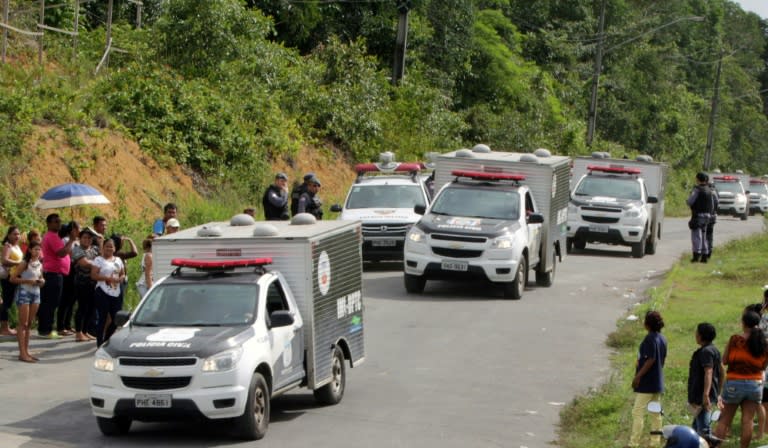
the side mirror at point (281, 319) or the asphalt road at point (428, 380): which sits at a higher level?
the side mirror at point (281, 319)

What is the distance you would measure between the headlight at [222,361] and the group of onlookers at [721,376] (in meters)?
3.65

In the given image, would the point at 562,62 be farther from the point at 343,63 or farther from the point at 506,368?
the point at 506,368

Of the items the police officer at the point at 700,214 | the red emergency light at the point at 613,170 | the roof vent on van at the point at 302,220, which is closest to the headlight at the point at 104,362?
the roof vent on van at the point at 302,220

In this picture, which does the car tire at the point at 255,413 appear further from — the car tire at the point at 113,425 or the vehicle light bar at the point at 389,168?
the vehicle light bar at the point at 389,168

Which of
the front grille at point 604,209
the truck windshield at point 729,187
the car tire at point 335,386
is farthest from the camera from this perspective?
the truck windshield at point 729,187

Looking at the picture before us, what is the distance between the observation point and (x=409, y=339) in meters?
18.9

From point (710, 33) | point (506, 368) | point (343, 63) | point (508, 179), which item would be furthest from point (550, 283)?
point (710, 33)

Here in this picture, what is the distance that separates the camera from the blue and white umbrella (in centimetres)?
1898

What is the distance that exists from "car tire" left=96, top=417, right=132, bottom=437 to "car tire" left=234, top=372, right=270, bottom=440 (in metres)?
1.10

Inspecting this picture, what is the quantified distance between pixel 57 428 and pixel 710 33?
94347mm

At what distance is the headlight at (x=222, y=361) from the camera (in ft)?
39.0

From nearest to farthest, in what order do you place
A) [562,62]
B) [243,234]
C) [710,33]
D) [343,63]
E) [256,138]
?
1. [243,234]
2. [256,138]
3. [343,63]
4. [562,62]
5. [710,33]

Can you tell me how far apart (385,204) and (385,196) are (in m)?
0.30

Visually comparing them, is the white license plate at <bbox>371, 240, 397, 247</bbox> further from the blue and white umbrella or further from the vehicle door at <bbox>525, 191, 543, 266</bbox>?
the blue and white umbrella
